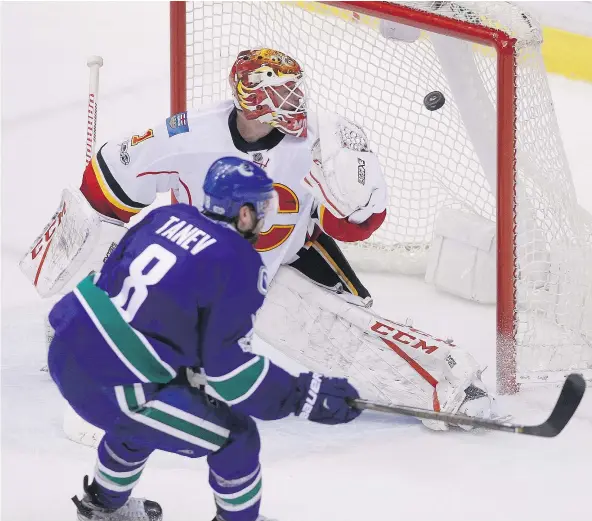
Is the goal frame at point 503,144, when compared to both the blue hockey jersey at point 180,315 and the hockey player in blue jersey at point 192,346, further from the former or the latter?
the blue hockey jersey at point 180,315

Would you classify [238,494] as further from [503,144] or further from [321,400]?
[503,144]

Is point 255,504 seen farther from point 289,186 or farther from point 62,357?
point 289,186

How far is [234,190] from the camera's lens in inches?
82.8

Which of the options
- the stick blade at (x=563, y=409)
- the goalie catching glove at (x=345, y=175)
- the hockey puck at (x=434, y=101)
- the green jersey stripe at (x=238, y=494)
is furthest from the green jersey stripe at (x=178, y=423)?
the hockey puck at (x=434, y=101)

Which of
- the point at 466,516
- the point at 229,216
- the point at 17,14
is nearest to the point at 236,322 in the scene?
the point at 229,216

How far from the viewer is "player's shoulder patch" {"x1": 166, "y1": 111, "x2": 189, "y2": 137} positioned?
2.72m

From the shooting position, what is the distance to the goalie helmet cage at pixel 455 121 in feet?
9.71

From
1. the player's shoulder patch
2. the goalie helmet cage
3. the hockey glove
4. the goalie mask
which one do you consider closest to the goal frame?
the goalie helmet cage

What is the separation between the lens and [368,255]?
3.84m

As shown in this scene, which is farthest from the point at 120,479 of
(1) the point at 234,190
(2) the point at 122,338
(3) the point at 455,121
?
(3) the point at 455,121

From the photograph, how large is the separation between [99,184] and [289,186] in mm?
443

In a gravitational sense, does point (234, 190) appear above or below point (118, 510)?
above

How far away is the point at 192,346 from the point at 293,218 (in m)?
0.82

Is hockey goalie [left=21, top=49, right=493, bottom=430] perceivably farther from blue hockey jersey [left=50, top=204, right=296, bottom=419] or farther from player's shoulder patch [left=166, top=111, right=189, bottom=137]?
blue hockey jersey [left=50, top=204, right=296, bottom=419]
